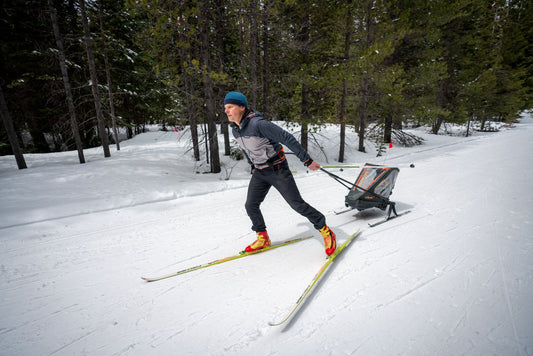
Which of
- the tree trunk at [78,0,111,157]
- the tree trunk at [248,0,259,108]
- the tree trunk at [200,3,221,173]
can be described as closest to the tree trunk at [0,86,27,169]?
the tree trunk at [78,0,111,157]

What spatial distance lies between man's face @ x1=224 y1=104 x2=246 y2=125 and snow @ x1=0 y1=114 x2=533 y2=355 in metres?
1.89

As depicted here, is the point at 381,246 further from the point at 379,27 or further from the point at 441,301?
the point at 379,27

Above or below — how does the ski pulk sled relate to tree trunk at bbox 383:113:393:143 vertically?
below

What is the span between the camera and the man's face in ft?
8.96

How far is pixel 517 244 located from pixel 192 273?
→ 433 cm

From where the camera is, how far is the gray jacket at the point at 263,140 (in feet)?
8.64

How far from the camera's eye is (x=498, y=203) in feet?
14.4

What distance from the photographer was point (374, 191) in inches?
161

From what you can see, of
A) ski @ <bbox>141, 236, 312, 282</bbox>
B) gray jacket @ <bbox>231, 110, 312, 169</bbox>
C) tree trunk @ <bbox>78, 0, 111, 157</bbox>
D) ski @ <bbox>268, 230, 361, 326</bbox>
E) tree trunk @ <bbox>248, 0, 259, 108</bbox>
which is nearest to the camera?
ski @ <bbox>268, 230, 361, 326</bbox>

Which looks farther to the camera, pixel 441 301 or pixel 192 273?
pixel 192 273

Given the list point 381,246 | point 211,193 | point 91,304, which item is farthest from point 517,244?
point 211,193

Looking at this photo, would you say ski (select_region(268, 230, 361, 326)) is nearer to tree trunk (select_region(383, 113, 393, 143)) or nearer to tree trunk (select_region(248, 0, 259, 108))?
tree trunk (select_region(248, 0, 259, 108))

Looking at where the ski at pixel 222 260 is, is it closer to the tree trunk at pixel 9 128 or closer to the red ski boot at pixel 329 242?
the red ski boot at pixel 329 242

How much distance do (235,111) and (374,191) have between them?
292 cm
